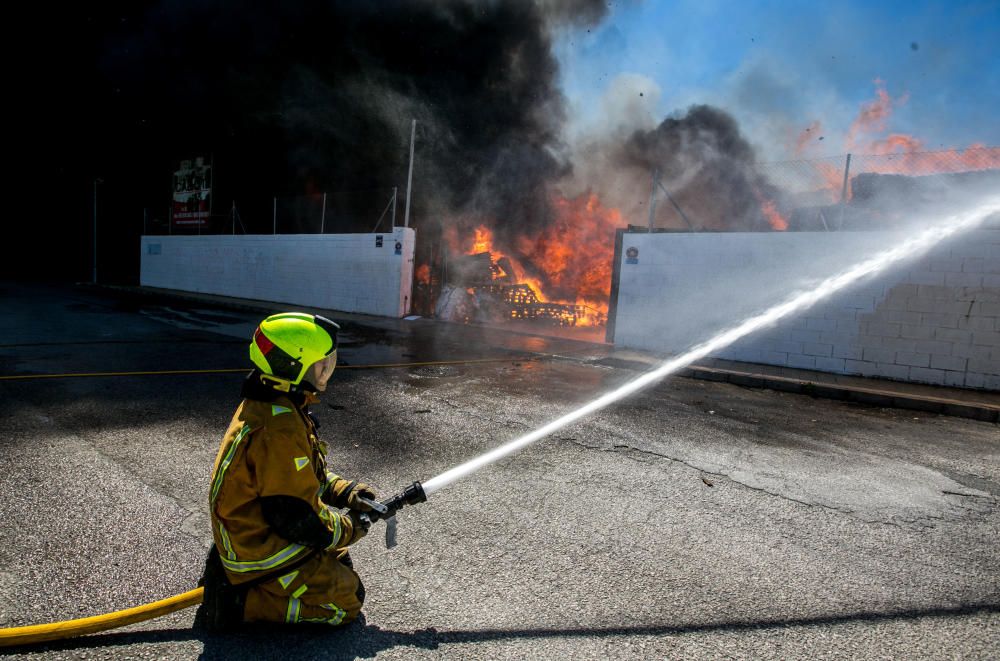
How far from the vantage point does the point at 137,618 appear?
2.23m

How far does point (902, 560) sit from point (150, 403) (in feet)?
21.1

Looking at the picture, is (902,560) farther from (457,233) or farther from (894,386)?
(457,233)

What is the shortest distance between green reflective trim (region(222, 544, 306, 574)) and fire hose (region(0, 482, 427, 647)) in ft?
1.00

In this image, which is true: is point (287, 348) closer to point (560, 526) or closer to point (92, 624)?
Result: point (92, 624)

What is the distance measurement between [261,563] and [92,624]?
0.78 meters

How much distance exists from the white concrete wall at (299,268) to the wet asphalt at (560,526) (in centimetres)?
884

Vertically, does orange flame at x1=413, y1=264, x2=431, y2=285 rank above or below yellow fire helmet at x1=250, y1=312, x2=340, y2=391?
above

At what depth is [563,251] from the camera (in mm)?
19703

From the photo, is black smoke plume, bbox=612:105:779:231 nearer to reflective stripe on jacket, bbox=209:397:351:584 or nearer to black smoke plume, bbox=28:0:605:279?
black smoke plume, bbox=28:0:605:279

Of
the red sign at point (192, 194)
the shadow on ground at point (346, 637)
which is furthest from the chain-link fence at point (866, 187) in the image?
the red sign at point (192, 194)

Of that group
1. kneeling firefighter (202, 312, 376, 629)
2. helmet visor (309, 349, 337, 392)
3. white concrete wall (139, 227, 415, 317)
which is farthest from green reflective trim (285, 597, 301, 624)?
white concrete wall (139, 227, 415, 317)

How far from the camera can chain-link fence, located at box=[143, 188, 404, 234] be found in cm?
1784

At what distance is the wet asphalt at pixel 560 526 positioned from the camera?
2.30 m

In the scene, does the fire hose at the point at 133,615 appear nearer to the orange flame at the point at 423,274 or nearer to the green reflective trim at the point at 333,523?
the green reflective trim at the point at 333,523
